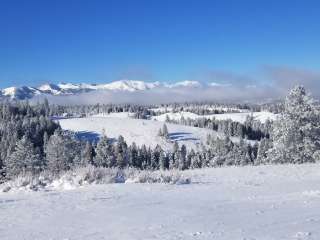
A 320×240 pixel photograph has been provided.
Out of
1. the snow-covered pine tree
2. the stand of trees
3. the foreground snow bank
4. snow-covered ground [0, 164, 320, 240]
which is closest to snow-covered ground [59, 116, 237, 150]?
the stand of trees

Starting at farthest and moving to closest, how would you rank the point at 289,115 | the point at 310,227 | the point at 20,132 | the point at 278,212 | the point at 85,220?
1. the point at 20,132
2. the point at 289,115
3. the point at 278,212
4. the point at 85,220
5. the point at 310,227

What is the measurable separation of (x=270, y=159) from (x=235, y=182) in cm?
2278

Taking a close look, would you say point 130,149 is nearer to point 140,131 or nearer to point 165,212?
point 140,131

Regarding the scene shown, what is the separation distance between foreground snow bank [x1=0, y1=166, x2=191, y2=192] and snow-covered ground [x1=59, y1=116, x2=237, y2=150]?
5668 inches

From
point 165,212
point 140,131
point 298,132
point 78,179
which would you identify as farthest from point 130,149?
point 165,212

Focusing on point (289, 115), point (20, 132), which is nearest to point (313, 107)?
point (289, 115)

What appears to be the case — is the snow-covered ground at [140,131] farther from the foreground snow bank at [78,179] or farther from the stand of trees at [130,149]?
the foreground snow bank at [78,179]

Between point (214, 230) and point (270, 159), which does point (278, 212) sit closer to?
point (214, 230)

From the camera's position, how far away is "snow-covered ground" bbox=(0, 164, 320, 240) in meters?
7.12

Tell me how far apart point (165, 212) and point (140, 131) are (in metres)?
168

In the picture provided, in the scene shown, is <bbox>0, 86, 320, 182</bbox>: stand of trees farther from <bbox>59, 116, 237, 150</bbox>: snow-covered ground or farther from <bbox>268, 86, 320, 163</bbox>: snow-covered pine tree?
<bbox>59, 116, 237, 150</bbox>: snow-covered ground

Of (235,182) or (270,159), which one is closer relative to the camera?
(235,182)

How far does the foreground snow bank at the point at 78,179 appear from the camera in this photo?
43.3 ft

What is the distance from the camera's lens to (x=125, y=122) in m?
195
